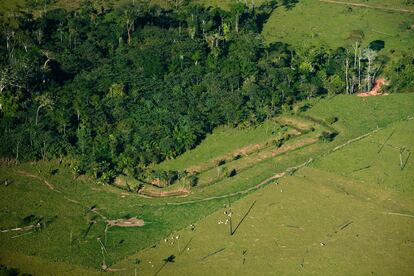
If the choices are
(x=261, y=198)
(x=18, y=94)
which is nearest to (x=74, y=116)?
(x=18, y=94)

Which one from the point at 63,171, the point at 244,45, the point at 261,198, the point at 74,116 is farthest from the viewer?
the point at 244,45

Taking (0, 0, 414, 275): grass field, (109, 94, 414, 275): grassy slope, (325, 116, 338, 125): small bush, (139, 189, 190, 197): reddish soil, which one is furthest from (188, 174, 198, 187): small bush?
(325, 116, 338, 125): small bush

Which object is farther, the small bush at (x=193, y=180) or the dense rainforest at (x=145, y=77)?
the dense rainforest at (x=145, y=77)

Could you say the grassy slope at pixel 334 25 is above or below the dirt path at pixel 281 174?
above

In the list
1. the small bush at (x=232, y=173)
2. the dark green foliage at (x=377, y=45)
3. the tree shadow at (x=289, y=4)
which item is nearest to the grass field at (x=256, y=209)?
the small bush at (x=232, y=173)

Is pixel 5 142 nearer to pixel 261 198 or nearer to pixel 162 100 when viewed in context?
pixel 162 100

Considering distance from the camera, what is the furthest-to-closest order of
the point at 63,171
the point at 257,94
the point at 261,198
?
the point at 257,94
the point at 63,171
the point at 261,198

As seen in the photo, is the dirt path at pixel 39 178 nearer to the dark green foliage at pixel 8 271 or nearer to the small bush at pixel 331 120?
the dark green foliage at pixel 8 271
